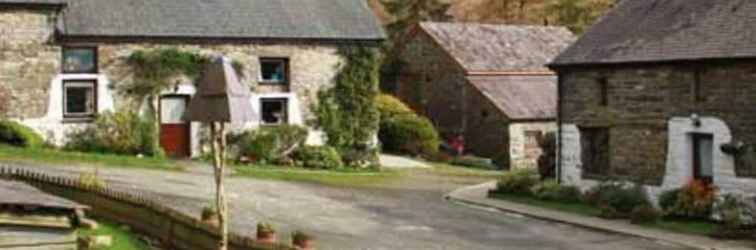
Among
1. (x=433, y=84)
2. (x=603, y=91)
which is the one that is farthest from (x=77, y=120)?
(x=433, y=84)

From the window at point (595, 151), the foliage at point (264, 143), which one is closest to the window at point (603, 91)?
the window at point (595, 151)

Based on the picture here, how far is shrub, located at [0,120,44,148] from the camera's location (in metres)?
Result: 36.3

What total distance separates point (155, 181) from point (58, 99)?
29.7 ft

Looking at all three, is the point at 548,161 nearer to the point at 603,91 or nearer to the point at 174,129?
the point at 603,91

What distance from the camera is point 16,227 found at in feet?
57.7

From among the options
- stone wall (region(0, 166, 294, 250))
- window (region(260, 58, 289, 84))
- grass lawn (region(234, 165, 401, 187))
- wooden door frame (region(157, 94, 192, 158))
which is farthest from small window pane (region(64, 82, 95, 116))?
stone wall (region(0, 166, 294, 250))

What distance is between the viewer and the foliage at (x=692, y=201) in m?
27.2

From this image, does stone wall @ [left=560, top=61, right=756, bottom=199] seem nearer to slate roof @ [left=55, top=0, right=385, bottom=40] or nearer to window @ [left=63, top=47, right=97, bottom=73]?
slate roof @ [left=55, top=0, right=385, bottom=40]

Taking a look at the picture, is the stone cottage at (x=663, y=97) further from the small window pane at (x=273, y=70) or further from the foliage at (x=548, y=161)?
the small window pane at (x=273, y=70)

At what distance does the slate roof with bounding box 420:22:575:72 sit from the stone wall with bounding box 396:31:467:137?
56 centimetres

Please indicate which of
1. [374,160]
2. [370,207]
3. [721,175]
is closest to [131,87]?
[374,160]

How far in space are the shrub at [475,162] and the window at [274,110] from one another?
8360 mm

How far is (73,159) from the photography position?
34.6 meters

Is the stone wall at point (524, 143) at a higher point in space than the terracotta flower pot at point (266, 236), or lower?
higher
